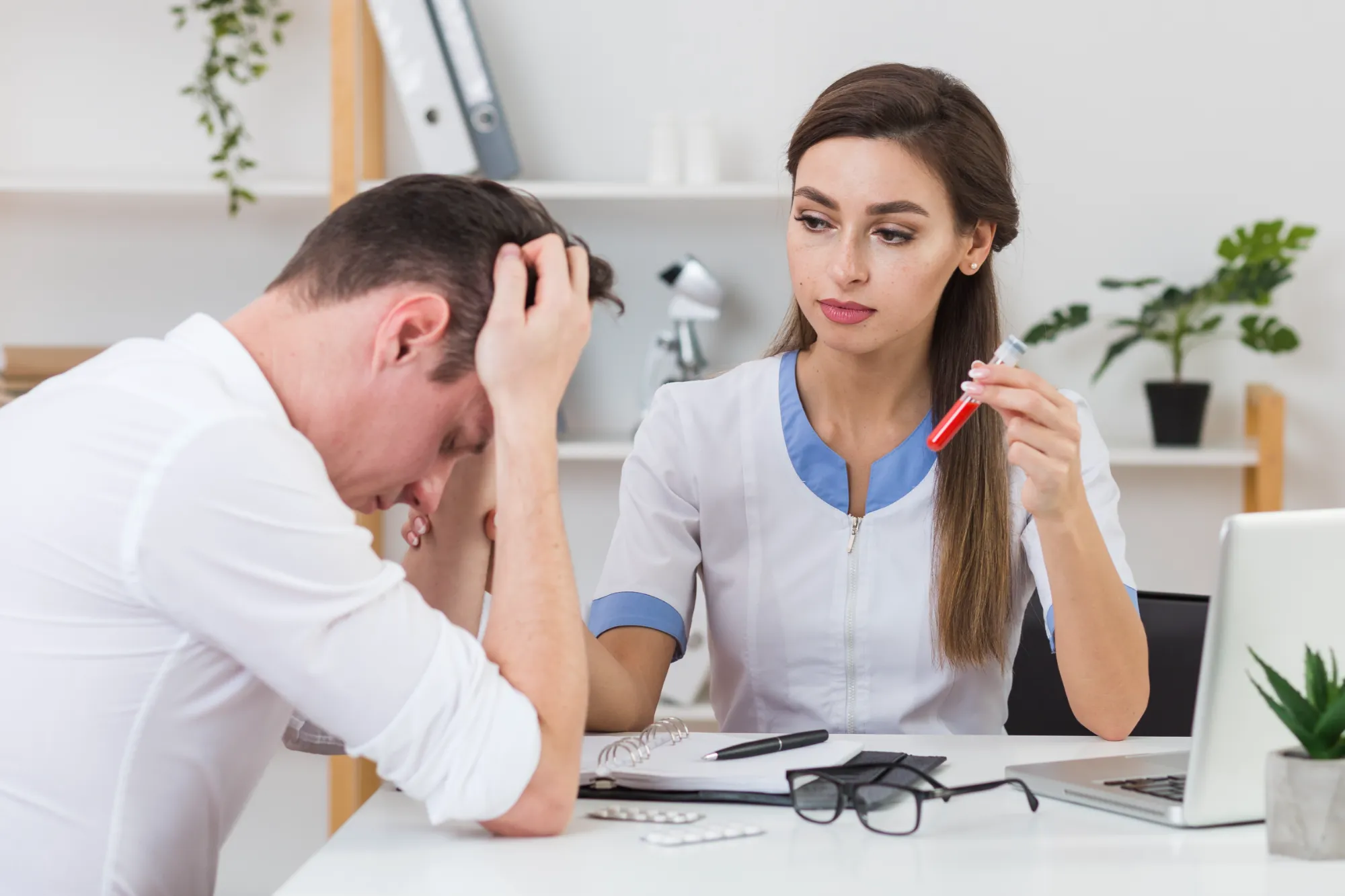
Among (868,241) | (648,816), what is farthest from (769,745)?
(868,241)

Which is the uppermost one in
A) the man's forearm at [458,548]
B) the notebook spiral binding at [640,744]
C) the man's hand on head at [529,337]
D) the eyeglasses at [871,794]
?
the man's hand on head at [529,337]

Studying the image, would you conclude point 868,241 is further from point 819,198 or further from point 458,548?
point 458,548

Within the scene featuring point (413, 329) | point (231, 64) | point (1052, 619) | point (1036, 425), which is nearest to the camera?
point (413, 329)

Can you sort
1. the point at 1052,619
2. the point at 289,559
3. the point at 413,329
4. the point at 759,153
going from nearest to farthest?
1. the point at 289,559
2. the point at 413,329
3. the point at 1052,619
4. the point at 759,153

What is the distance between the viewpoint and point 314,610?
3.04 ft

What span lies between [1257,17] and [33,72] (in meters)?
2.52

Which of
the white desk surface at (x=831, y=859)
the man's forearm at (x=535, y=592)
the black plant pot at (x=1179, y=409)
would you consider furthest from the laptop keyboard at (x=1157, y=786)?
the black plant pot at (x=1179, y=409)

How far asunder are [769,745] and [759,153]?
6.09ft

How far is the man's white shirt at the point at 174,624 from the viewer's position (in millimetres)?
923

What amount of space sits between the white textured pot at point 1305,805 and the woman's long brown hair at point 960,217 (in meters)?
0.61

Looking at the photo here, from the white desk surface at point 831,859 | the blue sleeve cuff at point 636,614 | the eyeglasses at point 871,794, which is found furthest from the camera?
the blue sleeve cuff at point 636,614

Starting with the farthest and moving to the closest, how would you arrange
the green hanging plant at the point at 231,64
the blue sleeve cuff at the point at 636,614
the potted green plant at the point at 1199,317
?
the green hanging plant at the point at 231,64 → the potted green plant at the point at 1199,317 → the blue sleeve cuff at the point at 636,614

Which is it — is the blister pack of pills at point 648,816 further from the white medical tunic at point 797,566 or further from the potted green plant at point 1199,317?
the potted green plant at point 1199,317

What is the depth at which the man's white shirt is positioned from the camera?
3.03ft
